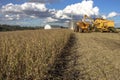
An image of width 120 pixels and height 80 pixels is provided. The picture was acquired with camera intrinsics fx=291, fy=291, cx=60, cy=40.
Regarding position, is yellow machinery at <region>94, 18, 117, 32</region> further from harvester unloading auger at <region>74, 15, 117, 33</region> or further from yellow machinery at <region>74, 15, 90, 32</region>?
yellow machinery at <region>74, 15, 90, 32</region>

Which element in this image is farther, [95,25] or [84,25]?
[95,25]

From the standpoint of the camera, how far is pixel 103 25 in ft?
140

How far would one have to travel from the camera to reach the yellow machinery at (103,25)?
42472mm

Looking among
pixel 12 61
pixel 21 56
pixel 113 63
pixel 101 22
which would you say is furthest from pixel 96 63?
pixel 101 22

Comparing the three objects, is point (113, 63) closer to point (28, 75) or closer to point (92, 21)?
point (28, 75)

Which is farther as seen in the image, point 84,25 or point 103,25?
point 103,25

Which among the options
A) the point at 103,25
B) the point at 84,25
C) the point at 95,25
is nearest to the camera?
the point at 84,25

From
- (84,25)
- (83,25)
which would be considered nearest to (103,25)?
(84,25)

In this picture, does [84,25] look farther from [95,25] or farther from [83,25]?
[95,25]

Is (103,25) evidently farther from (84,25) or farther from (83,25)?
(83,25)

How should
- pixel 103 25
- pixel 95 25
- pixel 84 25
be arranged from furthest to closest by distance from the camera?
1. pixel 95 25
2. pixel 103 25
3. pixel 84 25

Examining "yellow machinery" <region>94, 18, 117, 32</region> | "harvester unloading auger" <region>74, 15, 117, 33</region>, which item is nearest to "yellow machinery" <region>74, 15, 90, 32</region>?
"harvester unloading auger" <region>74, 15, 117, 33</region>

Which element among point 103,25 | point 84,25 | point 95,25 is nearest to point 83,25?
point 84,25

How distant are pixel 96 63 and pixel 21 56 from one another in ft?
13.0
